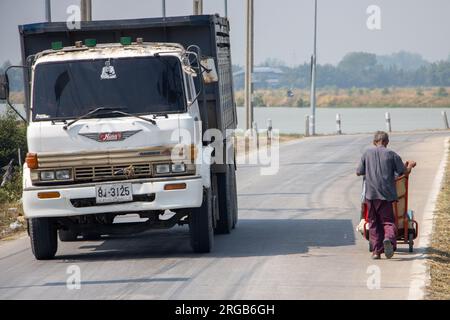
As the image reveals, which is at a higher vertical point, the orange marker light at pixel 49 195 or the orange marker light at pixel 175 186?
the orange marker light at pixel 175 186

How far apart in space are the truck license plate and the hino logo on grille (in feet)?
1.81

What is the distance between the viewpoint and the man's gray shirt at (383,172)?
Answer: 14.8m

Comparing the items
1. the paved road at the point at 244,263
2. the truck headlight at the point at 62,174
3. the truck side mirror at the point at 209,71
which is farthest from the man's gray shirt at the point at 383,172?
the truck headlight at the point at 62,174

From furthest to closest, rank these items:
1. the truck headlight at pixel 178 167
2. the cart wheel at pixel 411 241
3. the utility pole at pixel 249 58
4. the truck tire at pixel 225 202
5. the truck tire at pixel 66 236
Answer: the utility pole at pixel 249 58, the truck tire at pixel 66 236, the truck tire at pixel 225 202, the cart wheel at pixel 411 241, the truck headlight at pixel 178 167

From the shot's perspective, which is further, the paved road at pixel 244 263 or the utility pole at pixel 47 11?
the utility pole at pixel 47 11

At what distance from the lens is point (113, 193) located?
1488 cm

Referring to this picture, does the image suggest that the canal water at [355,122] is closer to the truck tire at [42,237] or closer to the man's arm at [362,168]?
the truck tire at [42,237]

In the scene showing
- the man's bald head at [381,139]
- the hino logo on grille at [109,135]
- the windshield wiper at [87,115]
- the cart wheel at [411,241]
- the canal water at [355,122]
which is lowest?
the canal water at [355,122]

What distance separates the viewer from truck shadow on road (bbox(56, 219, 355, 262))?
15.8 meters

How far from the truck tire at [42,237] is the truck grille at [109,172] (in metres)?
0.86

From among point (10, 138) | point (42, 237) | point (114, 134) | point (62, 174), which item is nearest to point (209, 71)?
point (114, 134)

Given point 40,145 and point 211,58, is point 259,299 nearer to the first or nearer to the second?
point 40,145

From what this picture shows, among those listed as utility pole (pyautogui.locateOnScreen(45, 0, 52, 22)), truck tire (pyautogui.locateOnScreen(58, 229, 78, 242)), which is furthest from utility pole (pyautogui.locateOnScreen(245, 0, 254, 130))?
truck tire (pyautogui.locateOnScreen(58, 229, 78, 242))

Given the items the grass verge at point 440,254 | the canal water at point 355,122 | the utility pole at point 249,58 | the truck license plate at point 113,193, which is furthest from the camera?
the canal water at point 355,122
